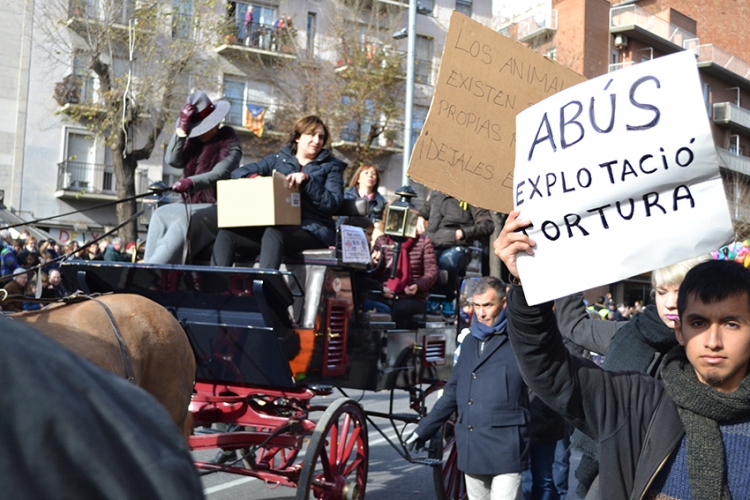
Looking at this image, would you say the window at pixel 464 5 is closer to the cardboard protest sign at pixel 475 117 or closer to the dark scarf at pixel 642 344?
the cardboard protest sign at pixel 475 117

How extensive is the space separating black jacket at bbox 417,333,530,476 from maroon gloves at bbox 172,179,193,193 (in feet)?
7.18

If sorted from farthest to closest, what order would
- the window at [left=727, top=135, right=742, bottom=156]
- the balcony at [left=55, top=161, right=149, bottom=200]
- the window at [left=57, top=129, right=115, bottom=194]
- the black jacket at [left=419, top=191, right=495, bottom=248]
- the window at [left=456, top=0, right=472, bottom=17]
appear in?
the window at [left=727, top=135, right=742, bottom=156], the window at [left=456, top=0, right=472, bottom=17], the window at [left=57, top=129, right=115, bottom=194], the balcony at [left=55, top=161, right=149, bottom=200], the black jacket at [left=419, top=191, right=495, bottom=248]

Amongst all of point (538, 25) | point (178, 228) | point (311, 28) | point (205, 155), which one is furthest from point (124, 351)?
point (538, 25)

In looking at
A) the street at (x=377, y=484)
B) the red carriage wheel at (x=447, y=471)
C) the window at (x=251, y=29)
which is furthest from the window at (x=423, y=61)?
the red carriage wheel at (x=447, y=471)

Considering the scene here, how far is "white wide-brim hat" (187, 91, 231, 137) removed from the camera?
5.83m

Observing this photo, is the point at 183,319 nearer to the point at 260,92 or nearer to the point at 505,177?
the point at 505,177

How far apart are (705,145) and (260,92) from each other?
30.3 metres

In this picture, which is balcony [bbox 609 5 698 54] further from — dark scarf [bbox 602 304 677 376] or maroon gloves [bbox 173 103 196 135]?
dark scarf [bbox 602 304 677 376]

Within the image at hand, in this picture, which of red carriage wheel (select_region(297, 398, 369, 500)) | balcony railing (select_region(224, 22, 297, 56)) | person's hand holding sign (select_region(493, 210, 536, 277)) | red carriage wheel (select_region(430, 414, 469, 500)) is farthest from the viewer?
balcony railing (select_region(224, 22, 297, 56))

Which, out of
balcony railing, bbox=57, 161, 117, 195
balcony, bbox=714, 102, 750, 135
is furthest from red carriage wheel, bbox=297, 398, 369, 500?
balcony, bbox=714, 102, 750, 135

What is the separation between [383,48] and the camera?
28734 millimetres

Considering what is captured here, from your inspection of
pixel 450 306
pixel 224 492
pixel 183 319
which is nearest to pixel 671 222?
pixel 183 319

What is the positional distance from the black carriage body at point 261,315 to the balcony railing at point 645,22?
126ft

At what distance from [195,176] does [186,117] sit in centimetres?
45
